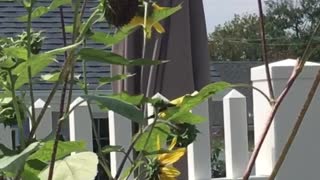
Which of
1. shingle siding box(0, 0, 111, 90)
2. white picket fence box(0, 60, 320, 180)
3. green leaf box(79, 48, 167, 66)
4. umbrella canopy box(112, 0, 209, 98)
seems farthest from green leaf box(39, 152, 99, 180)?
shingle siding box(0, 0, 111, 90)

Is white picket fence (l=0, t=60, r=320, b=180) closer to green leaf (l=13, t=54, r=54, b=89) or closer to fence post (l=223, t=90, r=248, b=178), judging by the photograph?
fence post (l=223, t=90, r=248, b=178)

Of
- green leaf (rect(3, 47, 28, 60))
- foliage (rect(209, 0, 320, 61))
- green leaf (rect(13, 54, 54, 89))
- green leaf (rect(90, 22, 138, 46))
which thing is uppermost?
green leaf (rect(90, 22, 138, 46))

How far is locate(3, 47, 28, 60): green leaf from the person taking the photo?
38.3 inches

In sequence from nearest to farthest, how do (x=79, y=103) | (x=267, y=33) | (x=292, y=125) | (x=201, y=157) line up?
1. (x=79, y=103)
2. (x=292, y=125)
3. (x=201, y=157)
4. (x=267, y=33)

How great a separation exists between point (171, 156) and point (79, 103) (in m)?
0.40

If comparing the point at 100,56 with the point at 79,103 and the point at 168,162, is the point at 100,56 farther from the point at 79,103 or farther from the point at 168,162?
the point at 168,162

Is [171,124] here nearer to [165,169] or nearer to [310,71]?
[165,169]

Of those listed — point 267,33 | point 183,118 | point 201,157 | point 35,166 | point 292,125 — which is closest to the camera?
point 35,166

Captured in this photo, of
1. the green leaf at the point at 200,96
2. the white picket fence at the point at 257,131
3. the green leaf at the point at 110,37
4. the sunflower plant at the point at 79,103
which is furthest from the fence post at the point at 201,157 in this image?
the green leaf at the point at 110,37

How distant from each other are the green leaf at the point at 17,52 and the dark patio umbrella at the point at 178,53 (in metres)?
2.47

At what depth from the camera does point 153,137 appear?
1254mm

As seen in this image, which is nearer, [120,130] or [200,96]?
[200,96]

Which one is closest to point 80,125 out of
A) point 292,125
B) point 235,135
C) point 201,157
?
point 201,157

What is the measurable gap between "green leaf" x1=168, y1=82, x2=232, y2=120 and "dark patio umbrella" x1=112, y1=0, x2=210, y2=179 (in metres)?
2.35
